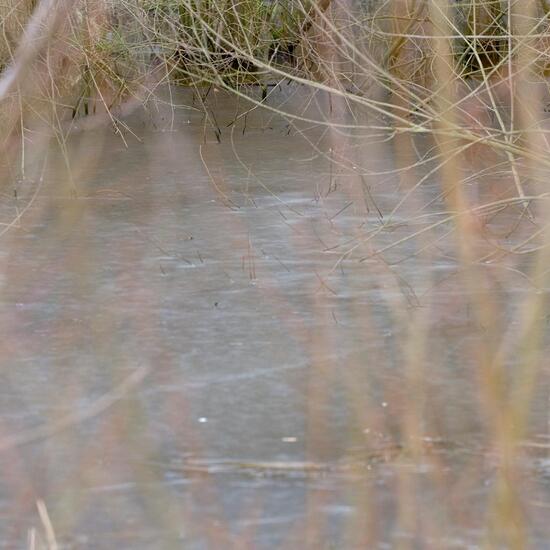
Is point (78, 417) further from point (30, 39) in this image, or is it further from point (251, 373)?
point (30, 39)

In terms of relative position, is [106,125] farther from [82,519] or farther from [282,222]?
[82,519]

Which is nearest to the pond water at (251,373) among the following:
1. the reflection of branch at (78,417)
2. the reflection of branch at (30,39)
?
the reflection of branch at (78,417)

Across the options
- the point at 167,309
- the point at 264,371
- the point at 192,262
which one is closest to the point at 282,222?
the point at 192,262

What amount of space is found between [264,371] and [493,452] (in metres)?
0.99

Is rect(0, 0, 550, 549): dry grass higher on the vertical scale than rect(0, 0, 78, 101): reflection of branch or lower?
lower

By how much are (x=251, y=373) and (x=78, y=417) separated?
0.66m

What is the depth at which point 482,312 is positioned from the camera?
5.06 m

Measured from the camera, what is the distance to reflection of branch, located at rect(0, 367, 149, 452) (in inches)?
149

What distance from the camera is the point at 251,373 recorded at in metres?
4.42

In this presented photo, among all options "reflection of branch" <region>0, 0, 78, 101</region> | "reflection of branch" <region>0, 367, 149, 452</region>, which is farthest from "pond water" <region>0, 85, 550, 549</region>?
"reflection of branch" <region>0, 0, 78, 101</region>

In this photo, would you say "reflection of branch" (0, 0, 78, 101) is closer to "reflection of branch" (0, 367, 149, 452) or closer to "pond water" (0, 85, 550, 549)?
"pond water" (0, 85, 550, 549)

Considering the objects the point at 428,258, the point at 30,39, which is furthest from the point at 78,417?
the point at 30,39

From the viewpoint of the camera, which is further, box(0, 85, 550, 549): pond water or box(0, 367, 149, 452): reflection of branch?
box(0, 367, 149, 452): reflection of branch

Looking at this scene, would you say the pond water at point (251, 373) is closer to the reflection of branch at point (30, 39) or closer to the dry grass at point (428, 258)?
the dry grass at point (428, 258)
